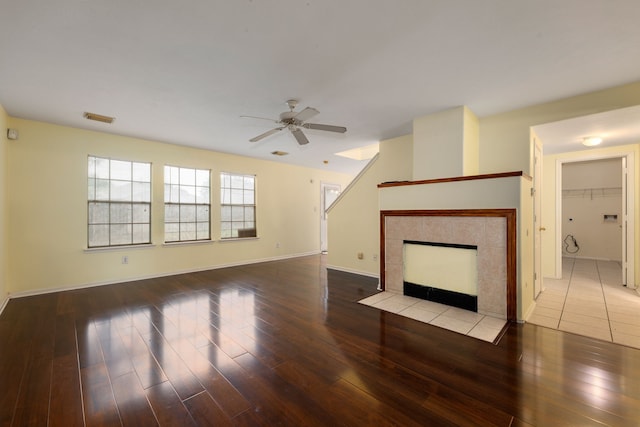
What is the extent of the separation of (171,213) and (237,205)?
1.40m

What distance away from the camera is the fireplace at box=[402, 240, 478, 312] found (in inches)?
127

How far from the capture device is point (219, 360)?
215 centimetres

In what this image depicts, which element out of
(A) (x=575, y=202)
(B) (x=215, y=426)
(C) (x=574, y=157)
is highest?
(C) (x=574, y=157)

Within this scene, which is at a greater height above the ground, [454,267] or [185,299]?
[454,267]

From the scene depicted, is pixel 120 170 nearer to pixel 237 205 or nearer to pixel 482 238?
pixel 237 205

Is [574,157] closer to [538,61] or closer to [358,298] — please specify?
[538,61]

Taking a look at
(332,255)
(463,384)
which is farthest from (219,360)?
(332,255)

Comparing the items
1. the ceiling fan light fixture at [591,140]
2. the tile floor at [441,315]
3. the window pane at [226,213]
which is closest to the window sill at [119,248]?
the window pane at [226,213]

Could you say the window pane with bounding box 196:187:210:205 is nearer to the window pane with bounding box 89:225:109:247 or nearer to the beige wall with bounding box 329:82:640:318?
the window pane with bounding box 89:225:109:247

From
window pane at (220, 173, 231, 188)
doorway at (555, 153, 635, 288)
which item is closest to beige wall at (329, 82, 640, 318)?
window pane at (220, 173, 231, 188)

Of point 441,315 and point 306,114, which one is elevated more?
point 306,114

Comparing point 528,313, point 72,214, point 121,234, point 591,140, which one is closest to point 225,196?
point 121,234

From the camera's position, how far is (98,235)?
4.48m

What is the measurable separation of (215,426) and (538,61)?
→ 3698 millimetres
